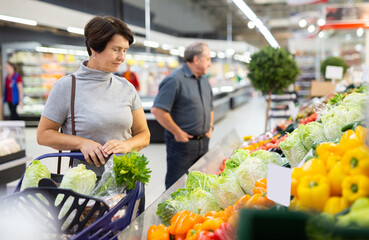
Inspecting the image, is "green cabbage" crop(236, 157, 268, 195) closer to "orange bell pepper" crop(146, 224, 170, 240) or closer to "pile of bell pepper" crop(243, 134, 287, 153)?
"orange bell pepper" crop(146, 224, 170, 240)

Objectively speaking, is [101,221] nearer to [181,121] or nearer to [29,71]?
[181,121]

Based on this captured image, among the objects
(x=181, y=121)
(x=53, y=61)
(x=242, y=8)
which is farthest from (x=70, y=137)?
(x=53, y=61)

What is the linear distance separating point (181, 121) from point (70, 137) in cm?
186

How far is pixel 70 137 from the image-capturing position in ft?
6.56

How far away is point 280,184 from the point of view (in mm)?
1264

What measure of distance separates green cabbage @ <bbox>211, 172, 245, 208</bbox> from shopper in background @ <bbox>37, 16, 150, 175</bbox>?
501 millimetres

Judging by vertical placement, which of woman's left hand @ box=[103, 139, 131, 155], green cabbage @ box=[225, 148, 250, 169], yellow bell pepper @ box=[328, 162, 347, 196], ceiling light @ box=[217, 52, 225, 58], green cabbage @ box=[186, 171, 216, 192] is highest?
ceiling light @ box=[217, 52, 225, 58]

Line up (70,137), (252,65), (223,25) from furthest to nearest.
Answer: (223,25), (252,65), (70,137)

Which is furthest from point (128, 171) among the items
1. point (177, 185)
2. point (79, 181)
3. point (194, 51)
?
point (194, 51)

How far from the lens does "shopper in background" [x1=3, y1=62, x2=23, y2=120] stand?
986cm

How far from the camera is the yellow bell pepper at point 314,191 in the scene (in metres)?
1.11

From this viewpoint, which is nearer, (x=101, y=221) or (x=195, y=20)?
(x=101, y=221)

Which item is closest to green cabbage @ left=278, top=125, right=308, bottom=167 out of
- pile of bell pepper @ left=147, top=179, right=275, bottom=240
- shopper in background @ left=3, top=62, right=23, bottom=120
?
pile of bell pepper @ left=147, top=179, right=275, bottom=240

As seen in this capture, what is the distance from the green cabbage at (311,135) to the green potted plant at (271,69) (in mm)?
3782
